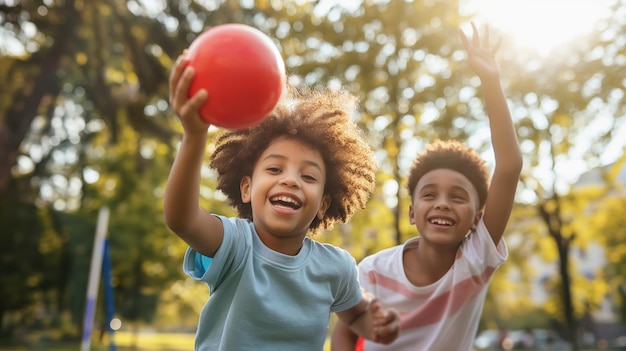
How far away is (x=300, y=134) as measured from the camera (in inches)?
117

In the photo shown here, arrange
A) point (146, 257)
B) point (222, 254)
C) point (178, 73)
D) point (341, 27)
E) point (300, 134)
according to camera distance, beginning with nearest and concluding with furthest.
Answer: point (178, 73) < point (222, 254) < point (300, 134) < point (341, 27) < point (146, 257)

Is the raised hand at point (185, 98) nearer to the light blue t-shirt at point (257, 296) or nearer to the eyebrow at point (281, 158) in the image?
the light blue t-shirt at point (257, 296)

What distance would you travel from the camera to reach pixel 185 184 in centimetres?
219

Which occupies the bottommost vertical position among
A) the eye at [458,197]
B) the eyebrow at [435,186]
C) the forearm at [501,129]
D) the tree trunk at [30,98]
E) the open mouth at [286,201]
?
the open mouth at [286,201]

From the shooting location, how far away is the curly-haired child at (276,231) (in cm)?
244

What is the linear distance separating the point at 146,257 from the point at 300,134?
87.8ft

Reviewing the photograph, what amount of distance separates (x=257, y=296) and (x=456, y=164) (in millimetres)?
1636

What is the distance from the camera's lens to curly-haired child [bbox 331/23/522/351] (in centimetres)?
321

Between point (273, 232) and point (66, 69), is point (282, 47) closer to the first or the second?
point (66, 69)

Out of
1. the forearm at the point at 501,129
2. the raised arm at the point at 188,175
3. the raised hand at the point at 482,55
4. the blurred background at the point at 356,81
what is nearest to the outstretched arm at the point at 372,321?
the forearm at the point at 501,129

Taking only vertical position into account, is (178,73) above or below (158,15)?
below

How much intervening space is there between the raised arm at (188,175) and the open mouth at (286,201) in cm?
34

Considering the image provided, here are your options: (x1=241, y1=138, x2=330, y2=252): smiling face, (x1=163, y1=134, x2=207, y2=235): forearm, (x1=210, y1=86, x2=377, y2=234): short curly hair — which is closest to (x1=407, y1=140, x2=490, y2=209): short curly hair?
(x1=210, y1=86, x2=377, y2=234): short curly hair

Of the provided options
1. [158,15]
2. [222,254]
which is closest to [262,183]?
[222,254]
